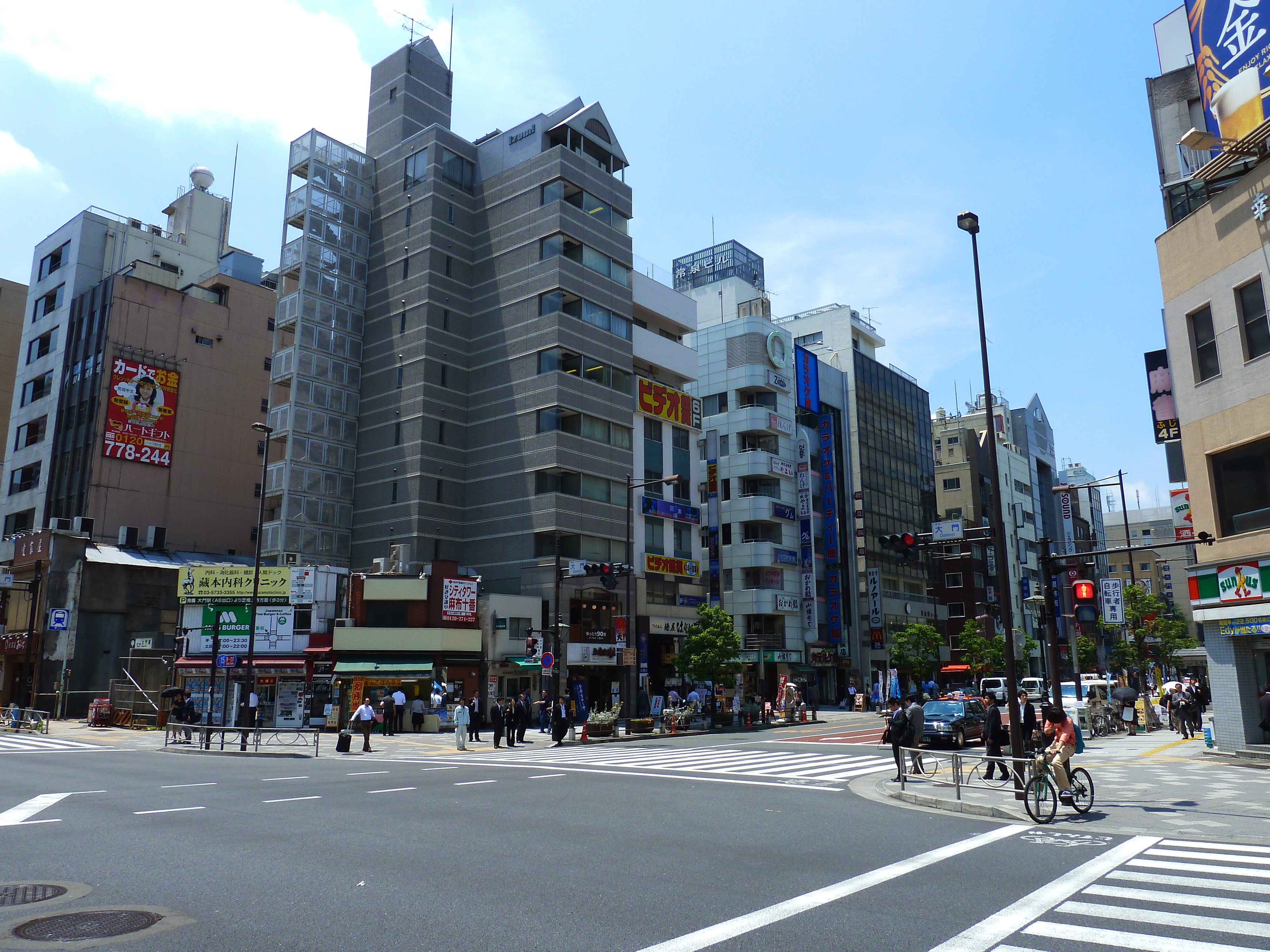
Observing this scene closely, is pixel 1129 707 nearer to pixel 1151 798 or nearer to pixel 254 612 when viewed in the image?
pixel 1151 798

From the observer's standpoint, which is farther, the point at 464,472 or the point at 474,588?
the point at 464,472

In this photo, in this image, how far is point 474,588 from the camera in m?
44.0

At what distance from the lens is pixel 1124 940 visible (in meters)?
7.12

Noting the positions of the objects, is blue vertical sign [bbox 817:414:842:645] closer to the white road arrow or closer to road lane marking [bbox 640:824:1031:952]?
road lane marking [bbox 640:824:1031:952]

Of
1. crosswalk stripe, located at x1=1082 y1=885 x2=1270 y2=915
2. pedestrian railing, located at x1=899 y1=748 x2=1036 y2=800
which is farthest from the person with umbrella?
crosswalk stripe, located at x1=1082 y1=885 x2=1270 y2=915

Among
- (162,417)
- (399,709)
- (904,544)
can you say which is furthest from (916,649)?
(162,417)

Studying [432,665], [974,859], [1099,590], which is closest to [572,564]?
[432,665]

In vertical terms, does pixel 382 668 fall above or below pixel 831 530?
below

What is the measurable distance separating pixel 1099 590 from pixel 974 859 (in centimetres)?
6389

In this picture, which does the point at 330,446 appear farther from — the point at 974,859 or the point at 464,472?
the point at 974,859

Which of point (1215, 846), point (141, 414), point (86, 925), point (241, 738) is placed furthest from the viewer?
point (141, 414)

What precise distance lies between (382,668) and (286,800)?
24.4 meters

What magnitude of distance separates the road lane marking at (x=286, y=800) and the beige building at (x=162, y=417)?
4559 centimetres

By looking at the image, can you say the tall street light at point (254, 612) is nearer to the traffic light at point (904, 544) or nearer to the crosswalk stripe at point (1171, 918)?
the traffic light at point (904, 544)
